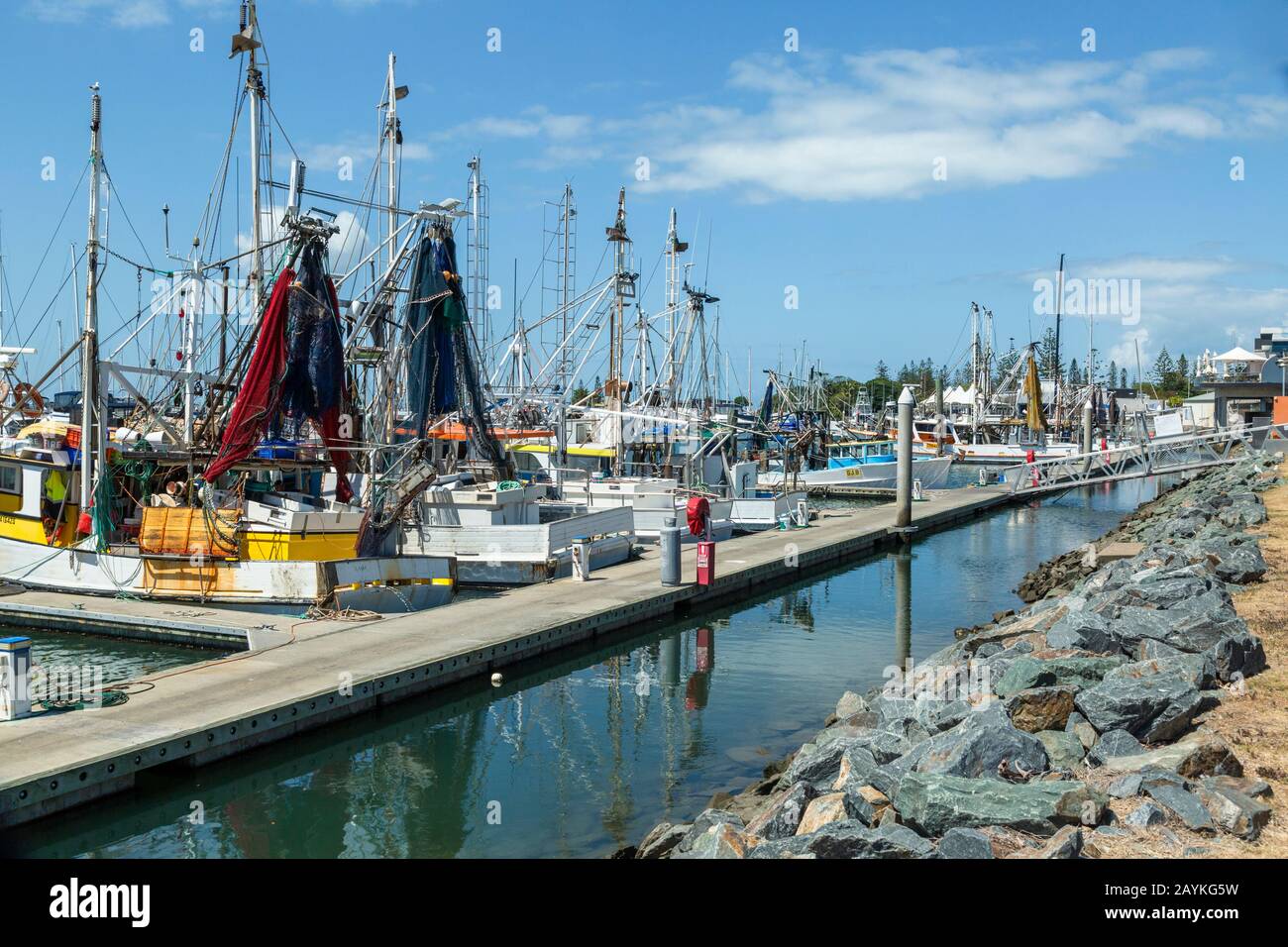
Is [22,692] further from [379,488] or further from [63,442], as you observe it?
[63,442]

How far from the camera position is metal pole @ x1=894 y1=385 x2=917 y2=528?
4103 cm

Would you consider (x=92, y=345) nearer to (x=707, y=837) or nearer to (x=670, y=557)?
(x=670, y=557)

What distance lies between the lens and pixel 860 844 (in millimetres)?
8672

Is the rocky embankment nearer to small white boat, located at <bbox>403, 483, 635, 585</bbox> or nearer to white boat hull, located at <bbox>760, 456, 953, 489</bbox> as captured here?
small white boat, located at <bbox>403, 483, 635, 585</bbox>

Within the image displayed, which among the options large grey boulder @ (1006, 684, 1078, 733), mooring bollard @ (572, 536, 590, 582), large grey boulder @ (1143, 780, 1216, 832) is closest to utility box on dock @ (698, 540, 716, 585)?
mooring bollard @ (572, 536, 590, 582)

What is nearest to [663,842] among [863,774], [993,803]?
[863,774]

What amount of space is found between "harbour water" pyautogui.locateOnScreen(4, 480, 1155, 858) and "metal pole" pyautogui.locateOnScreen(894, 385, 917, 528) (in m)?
15.2

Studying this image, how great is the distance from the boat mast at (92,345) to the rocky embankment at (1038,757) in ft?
58.8

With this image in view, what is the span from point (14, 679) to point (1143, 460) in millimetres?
51028

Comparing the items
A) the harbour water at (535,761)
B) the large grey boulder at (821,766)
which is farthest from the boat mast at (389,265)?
the large grey boulder at (821,766)

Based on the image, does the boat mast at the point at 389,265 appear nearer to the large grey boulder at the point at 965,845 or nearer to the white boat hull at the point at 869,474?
the large grey boulder at the point at 965,845

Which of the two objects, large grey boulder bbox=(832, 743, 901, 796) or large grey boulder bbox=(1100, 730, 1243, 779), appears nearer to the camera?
large grey boulder bbox=(1100, 730, 1243, 779)
